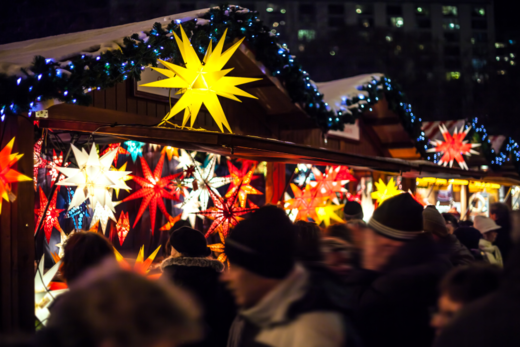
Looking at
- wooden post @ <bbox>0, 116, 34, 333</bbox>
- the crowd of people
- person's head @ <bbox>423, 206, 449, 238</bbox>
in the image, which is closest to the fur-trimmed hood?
the crowd of people

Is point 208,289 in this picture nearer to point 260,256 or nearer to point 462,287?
point 260,256

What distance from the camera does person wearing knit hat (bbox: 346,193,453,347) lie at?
2119 mm

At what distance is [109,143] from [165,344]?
4.79 metres

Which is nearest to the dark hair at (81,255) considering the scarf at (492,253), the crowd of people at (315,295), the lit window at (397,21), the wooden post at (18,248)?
the crowd of people at (315,295)

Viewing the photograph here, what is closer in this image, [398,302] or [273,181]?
[398,302]

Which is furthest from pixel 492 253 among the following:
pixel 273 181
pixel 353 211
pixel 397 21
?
pixel 397 21

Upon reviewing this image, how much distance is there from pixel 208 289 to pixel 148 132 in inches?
57.2

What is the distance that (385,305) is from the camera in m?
2.17

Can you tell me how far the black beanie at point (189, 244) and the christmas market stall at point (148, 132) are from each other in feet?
2.89

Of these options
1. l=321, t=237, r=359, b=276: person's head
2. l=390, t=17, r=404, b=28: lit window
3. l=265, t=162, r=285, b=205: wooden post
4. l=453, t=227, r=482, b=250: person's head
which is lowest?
l=453, t=227, r=482, b=250: person's head

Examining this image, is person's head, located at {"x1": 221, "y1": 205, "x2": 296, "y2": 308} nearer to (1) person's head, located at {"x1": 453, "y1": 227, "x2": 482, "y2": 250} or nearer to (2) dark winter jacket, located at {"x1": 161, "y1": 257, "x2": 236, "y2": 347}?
(2) dark winter jacket, located at {"x1": 161, "y1": 257, "x2": 236, "y2": 347}

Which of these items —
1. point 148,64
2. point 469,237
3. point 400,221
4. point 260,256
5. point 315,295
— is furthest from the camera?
point 469,237

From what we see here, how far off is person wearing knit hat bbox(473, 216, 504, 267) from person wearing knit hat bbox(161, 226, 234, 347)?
4.40 metres

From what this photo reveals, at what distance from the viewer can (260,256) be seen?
6.33 feet
